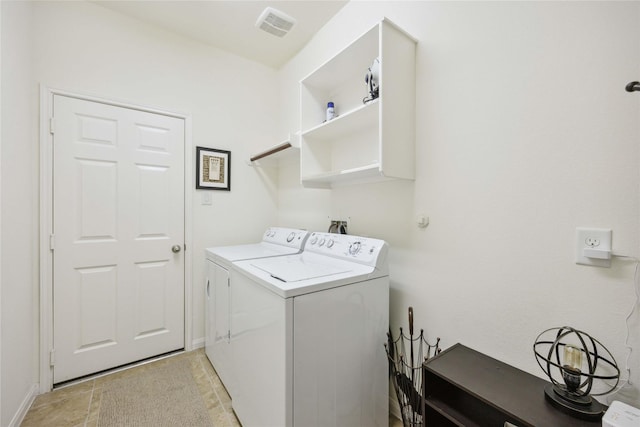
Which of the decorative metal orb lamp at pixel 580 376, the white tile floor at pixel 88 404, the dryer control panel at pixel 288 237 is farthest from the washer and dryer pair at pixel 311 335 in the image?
the decorative metal orb lamp at pixel 580 376

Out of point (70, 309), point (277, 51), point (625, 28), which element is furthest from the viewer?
point (277, 51)

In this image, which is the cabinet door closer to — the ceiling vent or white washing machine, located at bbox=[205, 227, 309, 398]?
white washing machine, located at bbox=[205, 227, 309, 398]

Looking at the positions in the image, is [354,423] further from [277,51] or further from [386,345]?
[277,51]

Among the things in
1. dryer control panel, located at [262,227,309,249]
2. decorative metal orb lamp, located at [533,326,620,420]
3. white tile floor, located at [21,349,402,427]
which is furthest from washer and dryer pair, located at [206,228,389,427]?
decorative metal orb lamp, located at [533,326,620,420]

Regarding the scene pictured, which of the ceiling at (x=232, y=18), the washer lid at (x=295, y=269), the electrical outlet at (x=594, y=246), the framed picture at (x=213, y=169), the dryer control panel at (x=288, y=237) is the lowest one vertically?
the washer lid at (x=295, y=269)

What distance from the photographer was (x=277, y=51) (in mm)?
2547

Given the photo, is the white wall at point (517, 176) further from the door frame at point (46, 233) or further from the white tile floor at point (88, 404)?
the door frame at point (46, 233)

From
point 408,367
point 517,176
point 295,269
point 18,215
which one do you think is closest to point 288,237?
point 295,269

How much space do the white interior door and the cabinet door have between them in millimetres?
400

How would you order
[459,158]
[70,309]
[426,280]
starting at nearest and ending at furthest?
[459,158], [426,280], [70,309]

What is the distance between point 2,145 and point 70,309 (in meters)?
1.17

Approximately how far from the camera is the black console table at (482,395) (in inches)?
32.8

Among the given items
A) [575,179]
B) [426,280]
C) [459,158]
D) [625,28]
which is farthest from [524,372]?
[625,28]

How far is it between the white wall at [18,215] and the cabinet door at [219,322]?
1.03 m
